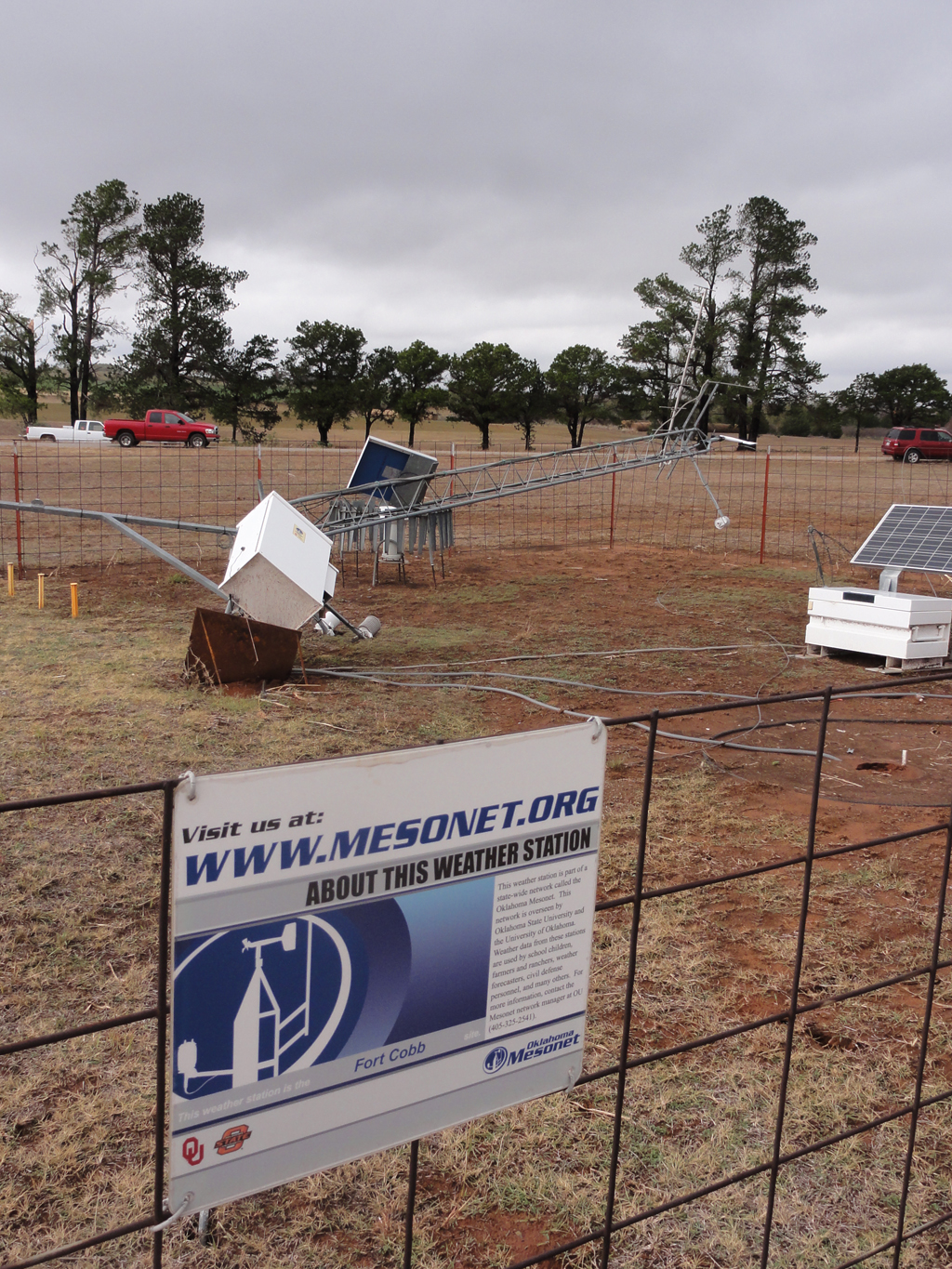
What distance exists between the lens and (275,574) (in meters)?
8.48

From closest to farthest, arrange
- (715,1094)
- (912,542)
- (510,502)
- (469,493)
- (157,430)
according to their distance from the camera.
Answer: (715,1094) < (912,542) < (469,493) < (510,502) < (157,430)

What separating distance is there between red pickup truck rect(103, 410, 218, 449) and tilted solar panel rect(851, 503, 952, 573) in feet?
109

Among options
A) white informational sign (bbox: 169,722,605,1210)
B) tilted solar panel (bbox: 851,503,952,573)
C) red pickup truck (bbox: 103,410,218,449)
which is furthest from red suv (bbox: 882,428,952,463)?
white informational sign (bbox: 169,722,605,1210)

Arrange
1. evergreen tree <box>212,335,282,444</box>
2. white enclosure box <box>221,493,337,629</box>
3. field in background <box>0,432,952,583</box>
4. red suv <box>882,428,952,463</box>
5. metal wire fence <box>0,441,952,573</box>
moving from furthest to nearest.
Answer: evergreen tree <box>212,335,282,444</box>
red suv <box>882,428,952,463</box>
field in background <box>0,432,952,583</box>
metal wire fence <box>0,441,952,573</box>
white enclosure box <box>221,493,337,629</box>

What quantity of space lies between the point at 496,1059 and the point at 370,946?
0.39 meters

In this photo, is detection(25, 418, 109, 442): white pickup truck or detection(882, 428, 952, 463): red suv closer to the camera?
detection(25, 418, 109, 442): white pickup truck

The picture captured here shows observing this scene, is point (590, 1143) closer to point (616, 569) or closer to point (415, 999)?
point (415, 999)

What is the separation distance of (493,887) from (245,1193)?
64 centimetres

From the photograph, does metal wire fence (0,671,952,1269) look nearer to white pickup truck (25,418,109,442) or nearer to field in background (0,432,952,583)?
field in background (0,432,952,583)

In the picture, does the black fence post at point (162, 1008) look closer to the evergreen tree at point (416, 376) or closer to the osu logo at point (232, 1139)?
the osu logo at point (232, 1139)

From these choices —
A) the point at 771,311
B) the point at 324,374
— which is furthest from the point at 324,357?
the point at 771,311

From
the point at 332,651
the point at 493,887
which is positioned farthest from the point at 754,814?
the point at 332,651

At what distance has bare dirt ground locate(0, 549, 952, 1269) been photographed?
288 cm

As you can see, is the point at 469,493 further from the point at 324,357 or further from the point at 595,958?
the point at 324,357
